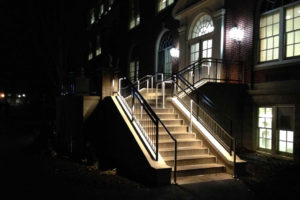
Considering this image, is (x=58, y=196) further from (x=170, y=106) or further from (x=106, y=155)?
(x=170, y=106)

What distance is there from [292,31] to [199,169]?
569 centimetres

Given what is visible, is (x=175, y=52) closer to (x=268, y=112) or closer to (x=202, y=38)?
(x=202, y=38)

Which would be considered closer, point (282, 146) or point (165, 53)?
point (282, 146)

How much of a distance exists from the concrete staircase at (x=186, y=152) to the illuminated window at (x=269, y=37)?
409 centimetres

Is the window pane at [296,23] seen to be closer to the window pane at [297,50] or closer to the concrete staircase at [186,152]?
the window pane at [297,50]

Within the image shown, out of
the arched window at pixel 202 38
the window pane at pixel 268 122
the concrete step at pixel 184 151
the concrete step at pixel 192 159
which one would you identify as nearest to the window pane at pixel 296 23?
the window pane at pixel 268 122

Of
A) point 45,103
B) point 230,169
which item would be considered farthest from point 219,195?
point 45,103

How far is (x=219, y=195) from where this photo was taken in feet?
20.0

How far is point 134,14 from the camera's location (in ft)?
67.7

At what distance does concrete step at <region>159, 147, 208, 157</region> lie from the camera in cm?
768

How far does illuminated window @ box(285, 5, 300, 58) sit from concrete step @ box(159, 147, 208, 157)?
4502 millimetres

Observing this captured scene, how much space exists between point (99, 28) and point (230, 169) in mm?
22049

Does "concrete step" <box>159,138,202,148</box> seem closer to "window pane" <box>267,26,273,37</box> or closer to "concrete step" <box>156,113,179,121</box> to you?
"concrete step" <box>156,113,179,121</box>

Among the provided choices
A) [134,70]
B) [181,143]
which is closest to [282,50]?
[181,143]
